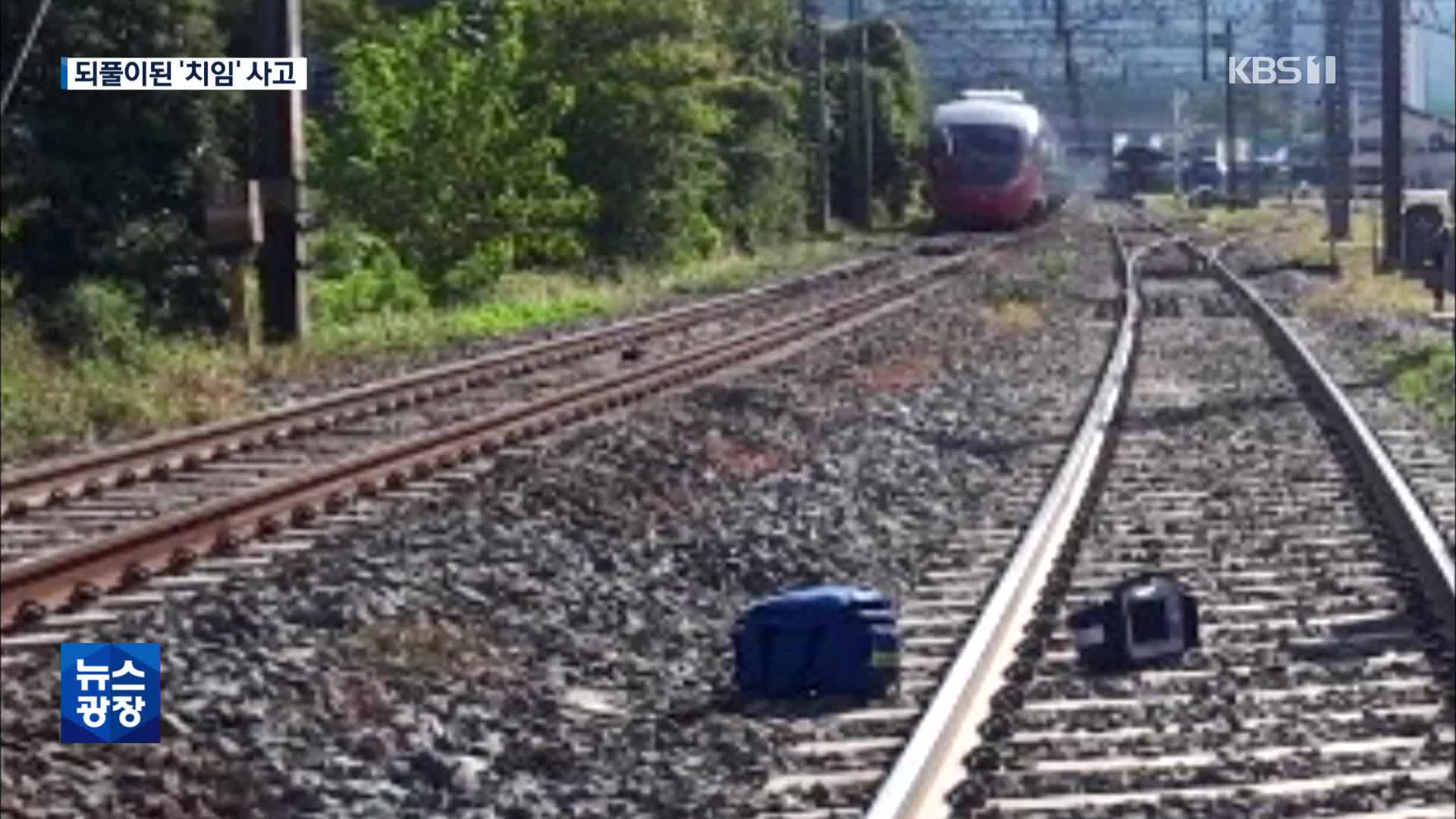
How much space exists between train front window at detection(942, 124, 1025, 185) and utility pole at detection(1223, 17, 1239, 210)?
4.89m

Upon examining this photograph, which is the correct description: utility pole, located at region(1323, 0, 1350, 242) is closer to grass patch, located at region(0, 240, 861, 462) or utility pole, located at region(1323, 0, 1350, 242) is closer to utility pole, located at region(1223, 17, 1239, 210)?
utility pole, located at region(1223, 17, 1239, 210)

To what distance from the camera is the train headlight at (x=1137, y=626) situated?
9.95 meters

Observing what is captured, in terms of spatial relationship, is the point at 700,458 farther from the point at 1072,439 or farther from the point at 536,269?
the point at 536,269

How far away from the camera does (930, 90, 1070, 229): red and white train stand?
210 ft

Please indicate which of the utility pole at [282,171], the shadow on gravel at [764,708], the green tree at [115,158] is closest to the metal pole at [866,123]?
the green tree at [115,158]

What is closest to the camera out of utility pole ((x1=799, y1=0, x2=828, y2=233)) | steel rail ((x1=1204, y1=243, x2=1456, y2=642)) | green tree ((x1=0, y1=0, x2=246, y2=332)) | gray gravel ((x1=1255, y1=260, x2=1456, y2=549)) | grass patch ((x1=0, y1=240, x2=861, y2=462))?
steel rail ((x1=1204, y1=243, x2=1456, y2=642))

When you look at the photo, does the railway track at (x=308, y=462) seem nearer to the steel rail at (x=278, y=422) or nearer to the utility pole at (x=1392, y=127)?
the steel rail at (x=278, y=422)

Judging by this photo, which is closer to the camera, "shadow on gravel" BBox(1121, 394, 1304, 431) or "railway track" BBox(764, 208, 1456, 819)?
"railway track" BBox(764, 208, 1456, 819)

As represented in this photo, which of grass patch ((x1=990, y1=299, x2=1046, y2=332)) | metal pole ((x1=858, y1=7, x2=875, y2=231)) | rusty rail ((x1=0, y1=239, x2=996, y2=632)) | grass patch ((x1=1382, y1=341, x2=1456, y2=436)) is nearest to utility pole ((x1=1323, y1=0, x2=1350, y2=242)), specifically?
grass patch ((x1=990, y1=299, x2=1046, y2=332))

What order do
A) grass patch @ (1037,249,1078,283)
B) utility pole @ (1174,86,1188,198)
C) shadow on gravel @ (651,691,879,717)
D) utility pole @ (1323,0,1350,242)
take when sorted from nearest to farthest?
shadow on gravel @ (651,691,879,717)
grass patch @ (1037,249,1078,283)
utility pole @ (1323,0,1350,242)
utility pole @ (1174,86,1188,198)

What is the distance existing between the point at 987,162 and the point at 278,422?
156 feet

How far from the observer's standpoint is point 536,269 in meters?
44.5

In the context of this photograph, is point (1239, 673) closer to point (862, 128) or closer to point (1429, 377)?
point (1429, 377)

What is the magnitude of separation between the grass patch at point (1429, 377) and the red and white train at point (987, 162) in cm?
3759
